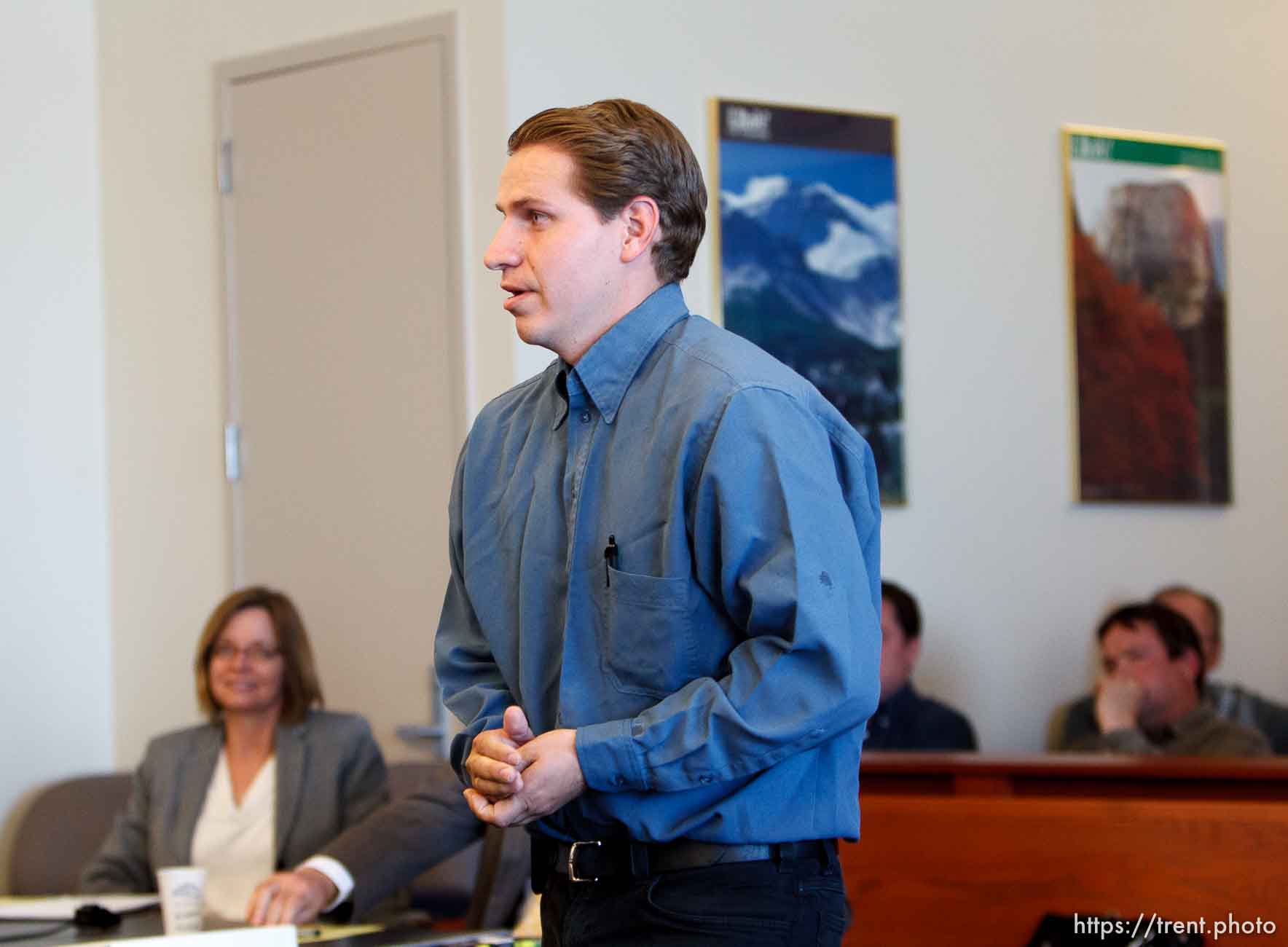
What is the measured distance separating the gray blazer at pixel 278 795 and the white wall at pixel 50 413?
107 centimetres

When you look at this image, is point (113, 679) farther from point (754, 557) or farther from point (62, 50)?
point (754, 557)

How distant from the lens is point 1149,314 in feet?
17.7

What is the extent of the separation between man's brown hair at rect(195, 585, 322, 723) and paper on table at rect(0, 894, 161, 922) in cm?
78

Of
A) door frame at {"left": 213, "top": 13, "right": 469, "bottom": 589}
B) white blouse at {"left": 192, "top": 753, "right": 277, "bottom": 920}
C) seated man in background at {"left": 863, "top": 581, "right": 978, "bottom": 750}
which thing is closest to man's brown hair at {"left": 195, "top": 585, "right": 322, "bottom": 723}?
white blouse at {"left": 192, "top": 753, "right": 277, "bottom": 920}

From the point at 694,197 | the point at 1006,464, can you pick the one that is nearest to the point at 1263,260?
the point at 1006,464

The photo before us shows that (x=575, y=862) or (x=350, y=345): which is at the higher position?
(x=350, y=345)

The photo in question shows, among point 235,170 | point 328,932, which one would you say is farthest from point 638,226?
point 235,170

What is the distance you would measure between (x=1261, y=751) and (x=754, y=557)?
10.0ft

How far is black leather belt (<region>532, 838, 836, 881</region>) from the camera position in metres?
1.64

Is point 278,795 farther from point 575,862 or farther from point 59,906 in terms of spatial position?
point 575,862

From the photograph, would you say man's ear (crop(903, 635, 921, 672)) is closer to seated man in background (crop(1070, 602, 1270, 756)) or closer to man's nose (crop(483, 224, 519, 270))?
seated man in background (crop(1070, 602, 1270, 756))

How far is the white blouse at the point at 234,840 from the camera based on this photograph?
373 centimetres

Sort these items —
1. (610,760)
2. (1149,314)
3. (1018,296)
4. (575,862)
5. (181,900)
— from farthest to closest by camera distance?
(1149,314), (1018,296), (181,900), (575,862), (610,760)

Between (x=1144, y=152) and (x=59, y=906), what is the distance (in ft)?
13.1
